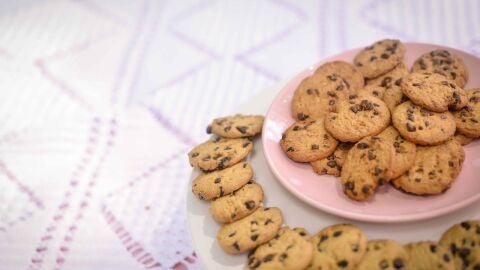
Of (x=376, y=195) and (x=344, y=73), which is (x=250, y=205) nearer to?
(x=376, y=195)

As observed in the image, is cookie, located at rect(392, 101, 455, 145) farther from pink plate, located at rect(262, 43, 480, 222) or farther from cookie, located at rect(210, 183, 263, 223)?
cookie, located at rect(210, 183, 263, 223)

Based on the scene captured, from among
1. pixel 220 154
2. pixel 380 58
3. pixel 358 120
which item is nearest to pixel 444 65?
pixel 380 58

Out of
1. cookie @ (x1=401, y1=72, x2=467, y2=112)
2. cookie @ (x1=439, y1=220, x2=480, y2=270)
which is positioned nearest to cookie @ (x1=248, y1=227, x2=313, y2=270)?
cookie @ (x1=439, y1=220, x2=480, y2=270)

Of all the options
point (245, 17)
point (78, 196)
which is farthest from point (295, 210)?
point (245, 17)

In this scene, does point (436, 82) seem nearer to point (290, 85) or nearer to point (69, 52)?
point (290, 85)

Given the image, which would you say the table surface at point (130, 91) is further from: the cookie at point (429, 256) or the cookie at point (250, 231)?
the cookie at point (429, 256)
